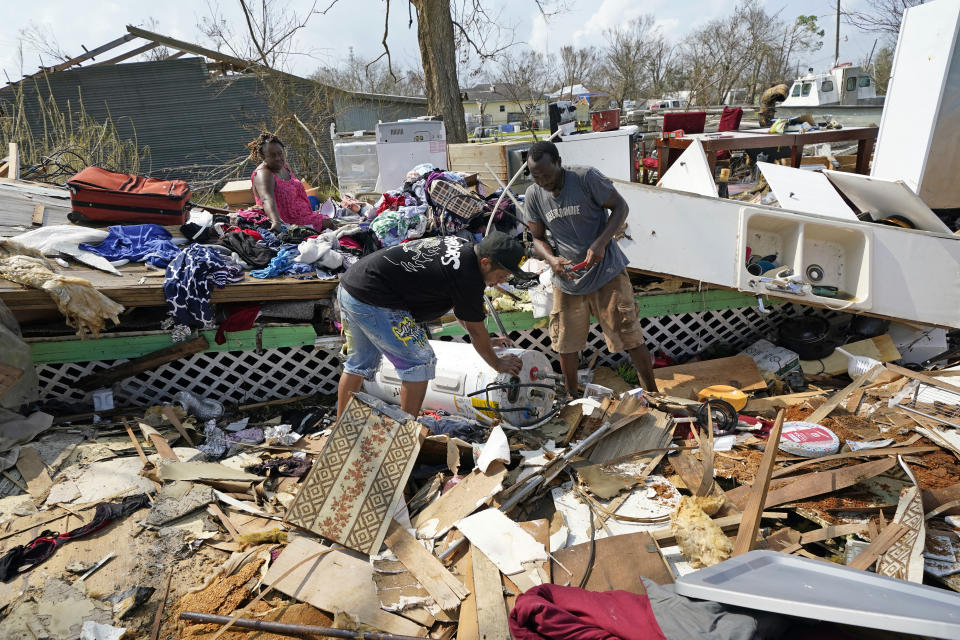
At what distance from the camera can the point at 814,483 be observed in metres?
3.20

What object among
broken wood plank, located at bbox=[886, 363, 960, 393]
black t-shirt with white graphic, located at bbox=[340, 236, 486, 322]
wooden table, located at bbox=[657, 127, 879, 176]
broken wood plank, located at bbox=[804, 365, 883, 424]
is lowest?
broken wood plank, located at bbox=[804, 365, 883, 424]

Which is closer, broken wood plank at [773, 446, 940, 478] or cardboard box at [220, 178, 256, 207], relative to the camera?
broken wood plank at [773, 446, 940, 478]

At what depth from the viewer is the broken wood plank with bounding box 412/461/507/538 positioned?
3.07 m

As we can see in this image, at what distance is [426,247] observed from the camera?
10.3 feet

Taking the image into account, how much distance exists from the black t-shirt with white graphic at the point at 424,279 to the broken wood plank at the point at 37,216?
4.35m

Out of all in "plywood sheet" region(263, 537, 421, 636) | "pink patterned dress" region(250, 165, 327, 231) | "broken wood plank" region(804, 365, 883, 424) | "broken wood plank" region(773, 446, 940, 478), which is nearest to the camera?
"plywood sheet" region(263, 537, 421, 636)

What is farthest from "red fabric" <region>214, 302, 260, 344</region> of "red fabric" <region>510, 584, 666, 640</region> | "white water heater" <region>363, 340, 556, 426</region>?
"red fabric" <region>510, 584, 666, 640</region>

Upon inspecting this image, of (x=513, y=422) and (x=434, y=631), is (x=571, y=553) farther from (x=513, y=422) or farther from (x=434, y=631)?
(x=513, y=422)

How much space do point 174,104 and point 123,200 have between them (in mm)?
11982

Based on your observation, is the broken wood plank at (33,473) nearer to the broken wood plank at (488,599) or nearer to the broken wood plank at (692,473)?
the broken wood plank at (488,599)

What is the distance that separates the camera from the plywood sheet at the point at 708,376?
4773 mm

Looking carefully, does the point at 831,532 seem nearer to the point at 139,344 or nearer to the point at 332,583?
the point at 332,583

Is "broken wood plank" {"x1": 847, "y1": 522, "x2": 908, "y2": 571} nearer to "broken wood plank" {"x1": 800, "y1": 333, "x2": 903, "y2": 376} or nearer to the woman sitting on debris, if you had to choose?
"broken wood plank" {"x1": 800, "y1": 333, "x2": 903, "y2": 376}

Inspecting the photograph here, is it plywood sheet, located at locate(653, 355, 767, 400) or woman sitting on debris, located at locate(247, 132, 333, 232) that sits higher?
woman sitting on debris, located at locate(247, 132, 333, 232)
